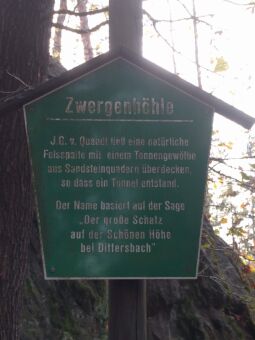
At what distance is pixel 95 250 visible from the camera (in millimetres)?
3434

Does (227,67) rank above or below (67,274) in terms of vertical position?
above

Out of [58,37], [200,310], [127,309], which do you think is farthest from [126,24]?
[58,37]

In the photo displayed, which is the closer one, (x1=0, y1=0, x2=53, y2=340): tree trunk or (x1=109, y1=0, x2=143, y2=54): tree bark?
(x1=109, y1=0, x2=143, y2=54): tree bark

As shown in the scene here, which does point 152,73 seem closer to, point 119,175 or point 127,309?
point 119,175

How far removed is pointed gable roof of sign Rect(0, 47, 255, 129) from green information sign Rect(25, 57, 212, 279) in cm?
3

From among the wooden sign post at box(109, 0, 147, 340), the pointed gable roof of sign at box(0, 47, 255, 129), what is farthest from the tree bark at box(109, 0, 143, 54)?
the pointed gable roof of sign at box(0, 47, 255, 129)

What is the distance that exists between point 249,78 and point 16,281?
4693 millimetres

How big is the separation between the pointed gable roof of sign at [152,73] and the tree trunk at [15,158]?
105cm

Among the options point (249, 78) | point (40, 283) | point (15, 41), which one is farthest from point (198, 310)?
point (15, 41)

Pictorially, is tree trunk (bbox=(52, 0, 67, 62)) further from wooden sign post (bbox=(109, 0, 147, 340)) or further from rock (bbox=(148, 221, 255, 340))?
wooden sign post (bbox=(109, 0, 147, 340))

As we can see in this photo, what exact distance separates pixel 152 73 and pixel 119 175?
23.2 inches

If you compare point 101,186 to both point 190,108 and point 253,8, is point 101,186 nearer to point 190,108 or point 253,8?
point 190,108

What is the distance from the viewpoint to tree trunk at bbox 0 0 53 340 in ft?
14.8

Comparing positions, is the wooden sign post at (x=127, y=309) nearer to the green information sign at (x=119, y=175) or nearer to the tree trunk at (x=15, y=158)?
the green information sign at (x=119, y=175)
